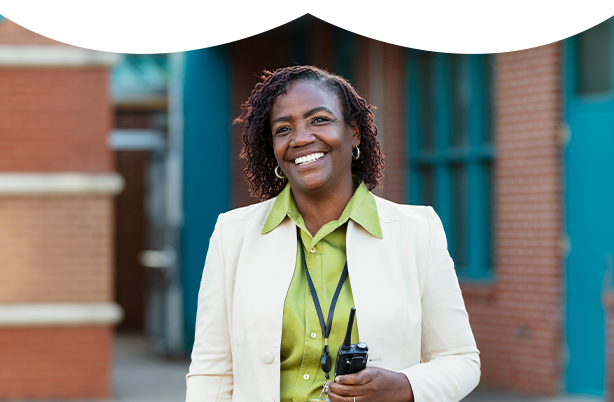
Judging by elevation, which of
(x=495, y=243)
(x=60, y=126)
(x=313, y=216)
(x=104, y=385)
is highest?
(x=60, y=126)

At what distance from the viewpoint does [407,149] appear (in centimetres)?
974

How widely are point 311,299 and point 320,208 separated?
30 cm

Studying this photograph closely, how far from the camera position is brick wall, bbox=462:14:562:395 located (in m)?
7.69

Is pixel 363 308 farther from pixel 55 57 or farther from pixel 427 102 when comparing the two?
pixel 427 102

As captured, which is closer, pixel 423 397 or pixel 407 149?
pixel 423 397

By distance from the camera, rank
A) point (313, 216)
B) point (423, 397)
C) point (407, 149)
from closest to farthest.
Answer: point (423, 397) → point (313, 216) → point (407, 149)

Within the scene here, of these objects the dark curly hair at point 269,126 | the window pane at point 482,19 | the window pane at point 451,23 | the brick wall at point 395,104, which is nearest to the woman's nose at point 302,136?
the dark curly hair at point 269,126

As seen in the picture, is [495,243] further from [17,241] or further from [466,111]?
[17,241]

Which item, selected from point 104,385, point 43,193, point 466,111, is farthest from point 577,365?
point 43,193

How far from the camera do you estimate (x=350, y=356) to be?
7.63 feet

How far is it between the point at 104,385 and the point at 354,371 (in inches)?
245

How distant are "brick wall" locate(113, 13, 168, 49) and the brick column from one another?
6.13 m

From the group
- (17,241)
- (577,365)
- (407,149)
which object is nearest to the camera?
(577,365)

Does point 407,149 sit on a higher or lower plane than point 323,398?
higher
